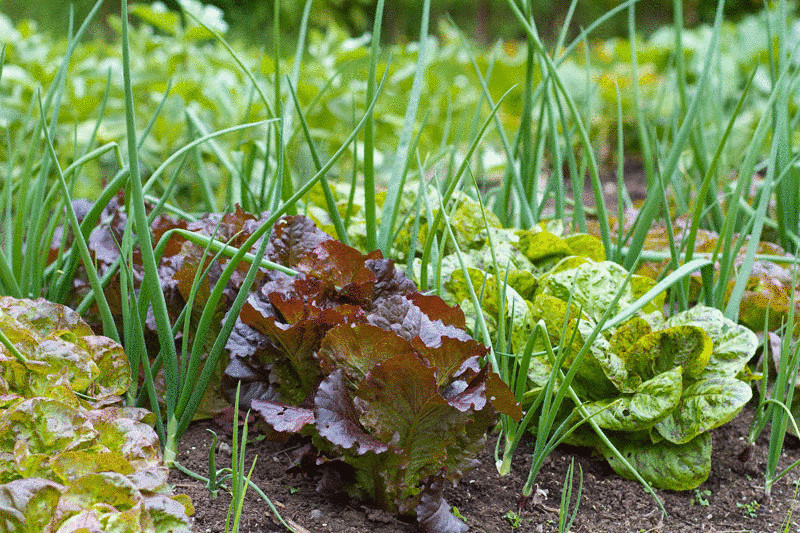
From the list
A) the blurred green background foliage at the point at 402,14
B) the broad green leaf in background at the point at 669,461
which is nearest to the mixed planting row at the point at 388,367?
the broad green leaf in background at the point at 669,461

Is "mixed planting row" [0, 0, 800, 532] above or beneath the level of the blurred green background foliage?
beneath

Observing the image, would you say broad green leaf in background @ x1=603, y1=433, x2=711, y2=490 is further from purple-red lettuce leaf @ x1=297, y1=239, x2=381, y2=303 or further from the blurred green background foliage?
the blurred green background foliage

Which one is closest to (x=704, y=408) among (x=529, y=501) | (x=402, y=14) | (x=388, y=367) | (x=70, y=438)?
(x=529, y=501)

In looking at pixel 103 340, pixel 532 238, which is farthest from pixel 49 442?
pixel 532 238

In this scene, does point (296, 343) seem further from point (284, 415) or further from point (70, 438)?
point (70, 438)

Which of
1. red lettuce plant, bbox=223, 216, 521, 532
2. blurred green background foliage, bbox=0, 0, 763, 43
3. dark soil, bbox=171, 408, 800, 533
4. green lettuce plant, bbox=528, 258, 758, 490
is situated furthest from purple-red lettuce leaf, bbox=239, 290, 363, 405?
blurred green background foliage, bbox=0, 0, 763, 43

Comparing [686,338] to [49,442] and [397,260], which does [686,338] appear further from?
[49,442]
